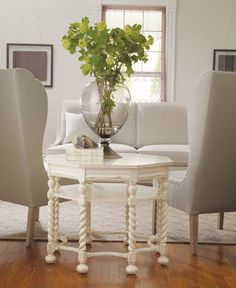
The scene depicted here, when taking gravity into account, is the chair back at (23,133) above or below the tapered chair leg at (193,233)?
above

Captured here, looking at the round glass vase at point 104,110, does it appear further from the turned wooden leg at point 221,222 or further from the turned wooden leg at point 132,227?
the turned wooden leg at point 221,222

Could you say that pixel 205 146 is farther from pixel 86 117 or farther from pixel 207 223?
pixel 207 223

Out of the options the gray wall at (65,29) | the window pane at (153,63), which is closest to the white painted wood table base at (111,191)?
the gray wall at (65,29)

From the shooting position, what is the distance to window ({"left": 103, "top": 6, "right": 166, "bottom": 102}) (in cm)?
662

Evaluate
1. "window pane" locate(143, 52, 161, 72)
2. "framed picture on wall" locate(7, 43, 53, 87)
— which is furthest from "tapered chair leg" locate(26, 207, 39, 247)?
"window pane" locate(143, 52, 161, 72)

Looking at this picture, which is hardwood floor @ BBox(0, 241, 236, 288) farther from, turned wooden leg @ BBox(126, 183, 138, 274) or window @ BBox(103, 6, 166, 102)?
window @ BBox(103, 6, 166, 102)

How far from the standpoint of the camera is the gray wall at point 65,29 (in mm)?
6520

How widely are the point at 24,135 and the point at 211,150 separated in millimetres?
1137

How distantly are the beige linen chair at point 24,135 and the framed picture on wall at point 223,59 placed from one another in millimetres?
3957

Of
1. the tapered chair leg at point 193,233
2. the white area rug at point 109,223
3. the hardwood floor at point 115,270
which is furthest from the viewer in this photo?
the white area rug at point 109,223

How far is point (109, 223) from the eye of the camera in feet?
12.7

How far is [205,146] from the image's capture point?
2.97 metres

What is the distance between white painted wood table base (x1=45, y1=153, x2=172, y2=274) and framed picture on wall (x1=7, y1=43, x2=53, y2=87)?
379 cm

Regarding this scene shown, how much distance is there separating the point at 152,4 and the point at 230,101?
3.93m
